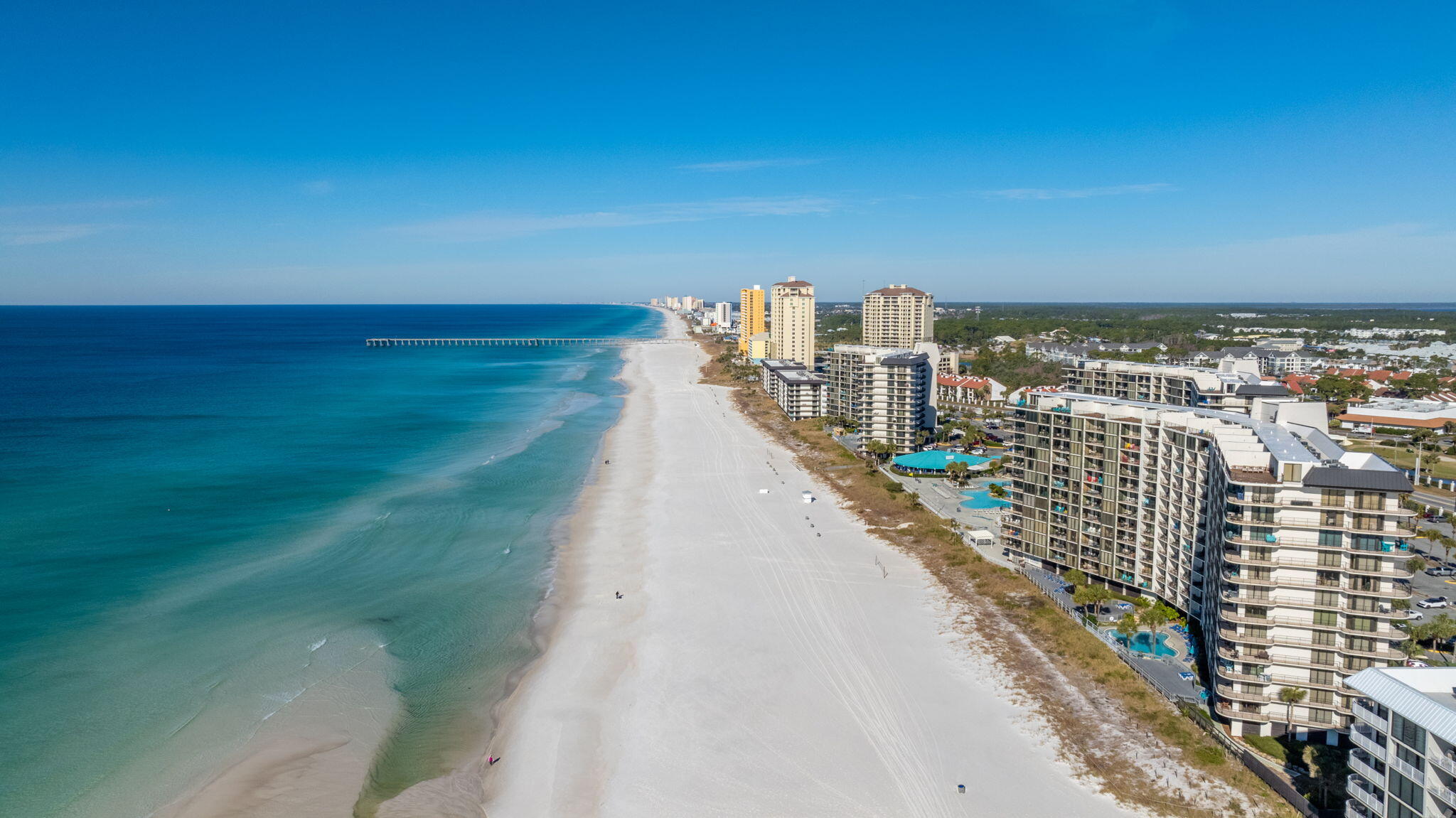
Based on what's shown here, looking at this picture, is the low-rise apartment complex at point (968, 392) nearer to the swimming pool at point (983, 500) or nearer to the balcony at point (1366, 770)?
the swimming pool at point (983, 500)

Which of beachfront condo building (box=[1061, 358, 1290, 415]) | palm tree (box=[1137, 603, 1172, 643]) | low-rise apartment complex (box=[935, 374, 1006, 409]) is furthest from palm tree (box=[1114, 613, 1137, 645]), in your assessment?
low-rise apartment complex (box=[935, 374, 1006, 409])

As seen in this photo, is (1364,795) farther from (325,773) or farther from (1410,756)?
(325,773)

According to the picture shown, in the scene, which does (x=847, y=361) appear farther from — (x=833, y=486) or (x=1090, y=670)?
(x=1090, y=670)

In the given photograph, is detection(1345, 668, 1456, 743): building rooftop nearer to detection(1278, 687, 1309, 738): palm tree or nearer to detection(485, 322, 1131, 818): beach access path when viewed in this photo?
detection(1278, 687, 1309, 738): palm tree

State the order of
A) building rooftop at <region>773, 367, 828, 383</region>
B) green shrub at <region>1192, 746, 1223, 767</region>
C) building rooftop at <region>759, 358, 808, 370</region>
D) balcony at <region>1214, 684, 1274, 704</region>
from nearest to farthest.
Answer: green shrub at <region>1192, 746, 1223, 767</region>
balcony at <region>1214, 684, 1274, 704</region>
building rooftop at <region>773, 367, 828, 383</region>
building rooftop at <region>759, 358, 808, 370</region>

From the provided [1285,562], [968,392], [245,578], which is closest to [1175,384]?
[1285,562]

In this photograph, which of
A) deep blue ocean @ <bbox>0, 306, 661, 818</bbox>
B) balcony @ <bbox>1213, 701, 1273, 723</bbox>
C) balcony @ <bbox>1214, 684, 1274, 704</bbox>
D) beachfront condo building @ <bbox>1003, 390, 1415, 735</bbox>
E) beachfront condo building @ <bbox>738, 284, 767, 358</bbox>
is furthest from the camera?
beachfront condo building @ <bbox>738, 284, 767, 358</bbox>

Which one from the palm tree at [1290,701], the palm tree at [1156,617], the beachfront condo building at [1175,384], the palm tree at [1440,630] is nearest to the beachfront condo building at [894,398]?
the beachfront condo building at [1175,384]
